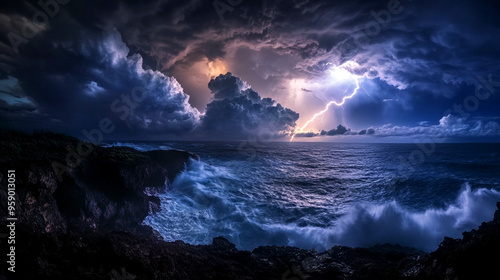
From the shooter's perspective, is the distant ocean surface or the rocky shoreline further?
the distant ocean surface

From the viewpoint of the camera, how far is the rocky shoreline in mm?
4879

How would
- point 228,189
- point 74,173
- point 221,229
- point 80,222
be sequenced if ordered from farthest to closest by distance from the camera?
point 228,189 < point 221,229 < point 74,173 < point 80,222

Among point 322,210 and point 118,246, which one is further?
point 322,210

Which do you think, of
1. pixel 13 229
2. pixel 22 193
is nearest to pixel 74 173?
pixel 22 193

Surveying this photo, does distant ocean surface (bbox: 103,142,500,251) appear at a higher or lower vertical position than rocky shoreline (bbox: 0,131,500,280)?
lower

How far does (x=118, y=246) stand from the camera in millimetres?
5629

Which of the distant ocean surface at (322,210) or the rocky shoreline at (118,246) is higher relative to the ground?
the rocky shoreline at (118,246)

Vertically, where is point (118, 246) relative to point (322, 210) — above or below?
above

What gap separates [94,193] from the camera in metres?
11.1

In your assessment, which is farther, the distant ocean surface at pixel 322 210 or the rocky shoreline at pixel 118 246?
the distant ocean surface at pixel 322 210

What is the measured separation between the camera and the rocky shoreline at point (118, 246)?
488 centimetres

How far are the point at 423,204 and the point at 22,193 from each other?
95.0 feet

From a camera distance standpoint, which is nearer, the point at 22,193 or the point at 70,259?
the point at 70,259

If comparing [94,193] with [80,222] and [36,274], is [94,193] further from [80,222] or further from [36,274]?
[36,274]
